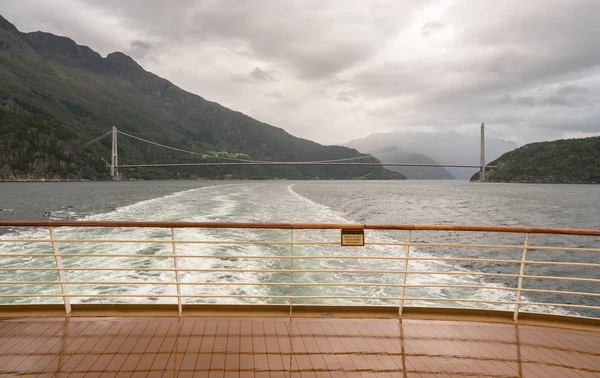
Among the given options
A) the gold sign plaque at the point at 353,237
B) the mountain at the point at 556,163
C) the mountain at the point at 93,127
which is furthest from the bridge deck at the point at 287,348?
the mountain at the point at 556,163

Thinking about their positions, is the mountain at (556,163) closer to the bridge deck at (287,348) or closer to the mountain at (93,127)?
the mountain at (93,127)

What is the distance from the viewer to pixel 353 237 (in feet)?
8.77

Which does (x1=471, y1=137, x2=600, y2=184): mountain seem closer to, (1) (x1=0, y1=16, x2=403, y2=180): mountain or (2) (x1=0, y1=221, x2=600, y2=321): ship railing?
(1) (x1=0, y1=16, x2=403, y2=180): mountain

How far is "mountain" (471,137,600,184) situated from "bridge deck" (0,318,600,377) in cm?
8582

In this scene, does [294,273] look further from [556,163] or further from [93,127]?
[93,127]

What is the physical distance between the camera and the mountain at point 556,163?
6931cm

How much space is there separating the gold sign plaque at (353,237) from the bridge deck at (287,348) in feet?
2.28

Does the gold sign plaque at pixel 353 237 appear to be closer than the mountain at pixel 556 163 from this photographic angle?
Yes

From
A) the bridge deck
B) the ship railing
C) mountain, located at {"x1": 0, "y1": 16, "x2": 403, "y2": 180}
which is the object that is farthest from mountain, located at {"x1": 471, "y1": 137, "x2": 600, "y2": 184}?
the bridge deck

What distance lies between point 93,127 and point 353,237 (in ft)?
364

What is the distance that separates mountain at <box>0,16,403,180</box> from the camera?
Answer: 205 ft

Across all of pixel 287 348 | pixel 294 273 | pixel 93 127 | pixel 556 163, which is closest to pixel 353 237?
pixel 287 348

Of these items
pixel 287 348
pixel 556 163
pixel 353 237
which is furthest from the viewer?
pixel 556 163

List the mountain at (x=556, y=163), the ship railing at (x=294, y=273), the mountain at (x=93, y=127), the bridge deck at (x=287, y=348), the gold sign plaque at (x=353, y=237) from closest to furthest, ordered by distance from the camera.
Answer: the bridge deck at (x=287, y=348)
the gold sign plaque at (x=353, y=237)
the ship railing at (x=294, y=273)
the mountain at (x=93, y=127)
the mountain at (x=556, y=163)
